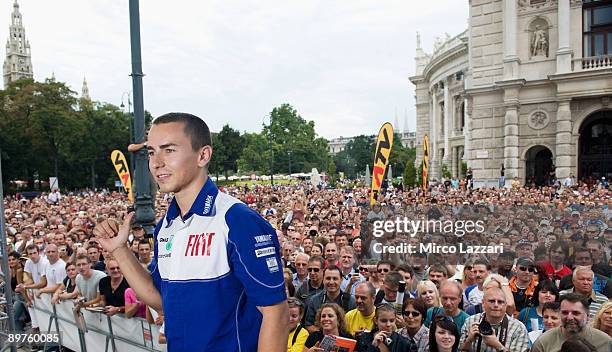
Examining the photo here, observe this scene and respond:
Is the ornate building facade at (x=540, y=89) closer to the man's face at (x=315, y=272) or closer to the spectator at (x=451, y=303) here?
the man's face at (x=315, y=272)

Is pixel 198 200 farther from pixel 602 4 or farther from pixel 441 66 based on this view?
pixel 441 66

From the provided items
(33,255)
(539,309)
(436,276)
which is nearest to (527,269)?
(539,309)

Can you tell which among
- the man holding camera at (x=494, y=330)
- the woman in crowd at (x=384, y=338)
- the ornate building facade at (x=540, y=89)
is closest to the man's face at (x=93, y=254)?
the woman in crowd at (x=384, y=338)

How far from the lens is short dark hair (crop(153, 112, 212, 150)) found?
222 centimetres

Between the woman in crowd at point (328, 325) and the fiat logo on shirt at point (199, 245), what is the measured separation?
3252mm

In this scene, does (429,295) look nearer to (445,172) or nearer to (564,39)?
(564,39)

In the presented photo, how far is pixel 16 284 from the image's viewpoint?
30.1 ft

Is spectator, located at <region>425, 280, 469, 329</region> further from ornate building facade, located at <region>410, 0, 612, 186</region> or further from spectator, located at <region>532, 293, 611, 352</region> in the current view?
ornate building facade, located at <region>410, 0, 612, 186</region>

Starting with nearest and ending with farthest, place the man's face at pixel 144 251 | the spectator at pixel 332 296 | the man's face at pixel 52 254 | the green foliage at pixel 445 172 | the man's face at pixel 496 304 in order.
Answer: the man's face at pixel 496 304 < the spectator at pixel 332 296 < the man's face at pixel 144 251 < the man's face at pixel 52 254 < the green foliage at pixel 445 172

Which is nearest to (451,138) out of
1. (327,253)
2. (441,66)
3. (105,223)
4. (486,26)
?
(441,66)

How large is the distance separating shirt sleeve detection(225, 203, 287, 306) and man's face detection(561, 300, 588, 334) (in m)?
3.37

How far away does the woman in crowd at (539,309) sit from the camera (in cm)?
529

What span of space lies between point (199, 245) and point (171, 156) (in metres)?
0.42

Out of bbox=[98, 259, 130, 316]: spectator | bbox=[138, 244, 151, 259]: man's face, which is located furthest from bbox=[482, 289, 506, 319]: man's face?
bbox=[138, 244, 151, 259]: man's face
